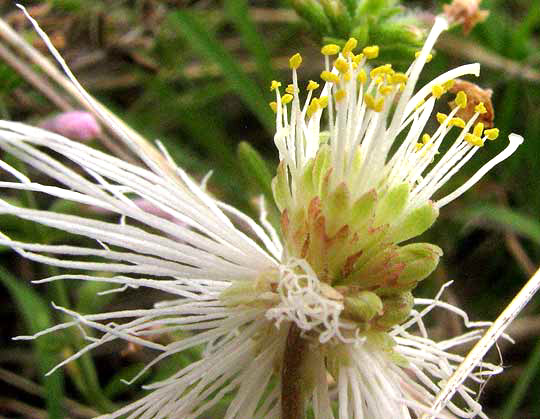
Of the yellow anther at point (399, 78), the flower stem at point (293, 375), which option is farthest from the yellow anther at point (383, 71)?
the flower stem at point (293, 375)

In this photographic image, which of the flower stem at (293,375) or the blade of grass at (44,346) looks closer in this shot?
the flower stem at (293,375)

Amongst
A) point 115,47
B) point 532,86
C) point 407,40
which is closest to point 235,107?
point 115,47

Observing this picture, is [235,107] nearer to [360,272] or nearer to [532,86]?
[532,86]

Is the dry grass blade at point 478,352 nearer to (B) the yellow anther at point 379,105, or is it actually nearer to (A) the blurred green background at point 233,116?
(B) the yellow anther at point 379,105

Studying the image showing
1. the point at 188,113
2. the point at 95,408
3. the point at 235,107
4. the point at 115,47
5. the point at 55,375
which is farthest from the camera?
the point at 235,107

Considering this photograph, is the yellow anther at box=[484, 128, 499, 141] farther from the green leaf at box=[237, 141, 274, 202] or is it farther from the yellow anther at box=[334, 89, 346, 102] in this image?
the green leaf at box=[237, 141, 274, 202]

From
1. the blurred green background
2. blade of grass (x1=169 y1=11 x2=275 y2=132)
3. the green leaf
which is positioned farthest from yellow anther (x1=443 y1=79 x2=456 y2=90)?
blade of grass (x1=169 y1=11 x2=275 y2=132)

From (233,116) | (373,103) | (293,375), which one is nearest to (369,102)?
(373,103)
